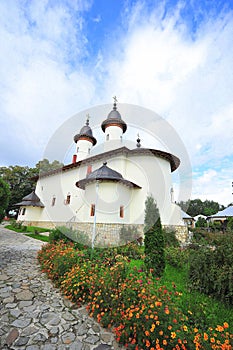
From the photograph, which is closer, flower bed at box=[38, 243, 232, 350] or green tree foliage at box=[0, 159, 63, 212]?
flower bed at box=[38, 243, 232, 350]

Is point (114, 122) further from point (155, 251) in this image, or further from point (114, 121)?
point (155, 251)

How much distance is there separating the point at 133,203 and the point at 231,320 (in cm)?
1049

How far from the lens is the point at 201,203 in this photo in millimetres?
63281

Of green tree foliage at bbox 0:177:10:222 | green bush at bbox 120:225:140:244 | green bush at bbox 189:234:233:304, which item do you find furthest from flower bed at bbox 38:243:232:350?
green tree foliage at bbox 0:177:10:222

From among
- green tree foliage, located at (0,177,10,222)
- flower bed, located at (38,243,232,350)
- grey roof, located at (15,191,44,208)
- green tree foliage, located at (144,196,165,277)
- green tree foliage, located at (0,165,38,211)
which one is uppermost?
green tree foliage, located at (0,165,38,211)

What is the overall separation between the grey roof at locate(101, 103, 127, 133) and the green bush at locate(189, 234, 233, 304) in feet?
53.7

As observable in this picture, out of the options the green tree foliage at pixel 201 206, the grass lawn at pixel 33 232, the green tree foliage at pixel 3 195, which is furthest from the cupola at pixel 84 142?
the green tree foliage at pixel 201 206

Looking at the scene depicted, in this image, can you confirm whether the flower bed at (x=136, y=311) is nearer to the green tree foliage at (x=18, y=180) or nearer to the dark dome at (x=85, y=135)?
the dark dome at (x=85, y=135)

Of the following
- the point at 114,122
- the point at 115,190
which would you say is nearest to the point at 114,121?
the point at 114,122

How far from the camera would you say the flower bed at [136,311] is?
2.04 m

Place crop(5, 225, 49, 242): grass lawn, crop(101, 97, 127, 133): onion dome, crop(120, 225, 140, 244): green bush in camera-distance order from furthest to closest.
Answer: crop(101, 97, 127, 133): onion dome
crop(5, 225, 49, 242): grass lawn
crop(120, 225, 140, 244): green bush

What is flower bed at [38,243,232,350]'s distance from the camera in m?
2.04

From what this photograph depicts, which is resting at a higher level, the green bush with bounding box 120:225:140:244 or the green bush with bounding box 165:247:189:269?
the green bush with bounding box 120:225:140:244

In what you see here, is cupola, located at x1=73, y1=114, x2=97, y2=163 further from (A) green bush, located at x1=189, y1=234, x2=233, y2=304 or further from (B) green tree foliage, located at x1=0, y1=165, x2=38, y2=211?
(A) green bush, located at x1=189, y1=234, x2=233, y2=304
